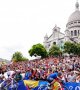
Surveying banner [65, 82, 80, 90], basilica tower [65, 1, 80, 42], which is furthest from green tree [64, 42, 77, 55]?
banner [65, 82, 80, 90]

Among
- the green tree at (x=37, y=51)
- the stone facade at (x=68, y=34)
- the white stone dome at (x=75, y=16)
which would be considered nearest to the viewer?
the green tree at (x=37, y=51)

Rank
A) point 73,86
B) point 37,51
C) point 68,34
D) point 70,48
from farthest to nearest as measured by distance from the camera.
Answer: point 68,34, point 37,51, point 70,48, point 73,86

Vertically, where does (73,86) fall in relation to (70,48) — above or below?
below

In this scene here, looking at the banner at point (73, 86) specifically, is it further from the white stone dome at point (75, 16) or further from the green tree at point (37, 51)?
the white stone dome at point (75, 16)

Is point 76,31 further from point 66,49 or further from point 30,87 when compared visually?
point 30,87

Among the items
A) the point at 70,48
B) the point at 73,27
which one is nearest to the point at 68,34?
the point at 73,27

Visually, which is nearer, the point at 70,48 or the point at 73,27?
the point at 70,48

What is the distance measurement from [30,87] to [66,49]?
91854 mm

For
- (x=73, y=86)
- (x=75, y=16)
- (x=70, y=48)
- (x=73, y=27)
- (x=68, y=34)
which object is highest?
(x=75, y=16)

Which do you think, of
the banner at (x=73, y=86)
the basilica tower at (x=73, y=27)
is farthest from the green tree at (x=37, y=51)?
the banner at (x=73, y=86)

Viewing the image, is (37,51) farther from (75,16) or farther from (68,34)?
(75,16)

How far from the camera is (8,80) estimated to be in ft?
57.0

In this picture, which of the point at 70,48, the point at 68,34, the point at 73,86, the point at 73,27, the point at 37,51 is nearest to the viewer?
the point at 73,86

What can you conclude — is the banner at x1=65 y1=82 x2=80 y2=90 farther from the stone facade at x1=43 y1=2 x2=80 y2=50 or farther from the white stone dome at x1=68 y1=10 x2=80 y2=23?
the white stone dome at x1=68 y1=10 x2=80 y2=23
